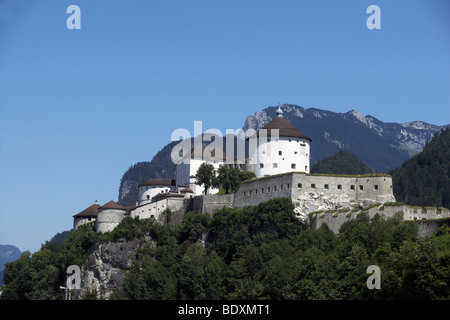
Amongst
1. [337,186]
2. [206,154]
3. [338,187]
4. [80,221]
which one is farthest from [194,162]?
[338,187]

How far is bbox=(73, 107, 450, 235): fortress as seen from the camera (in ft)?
257

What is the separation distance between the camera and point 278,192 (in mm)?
86562

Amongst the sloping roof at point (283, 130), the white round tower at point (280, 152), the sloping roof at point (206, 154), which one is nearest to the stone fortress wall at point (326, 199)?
the white round tower at point (280, 152)

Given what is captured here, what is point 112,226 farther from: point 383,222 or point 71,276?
point 383,222

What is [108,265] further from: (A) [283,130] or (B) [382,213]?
(B) [382,213]

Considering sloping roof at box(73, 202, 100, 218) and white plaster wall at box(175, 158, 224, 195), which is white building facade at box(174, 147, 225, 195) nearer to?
white plaster wall at box(175, 158, 224, 195)

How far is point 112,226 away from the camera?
10044cm

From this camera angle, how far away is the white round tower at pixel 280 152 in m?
97.7

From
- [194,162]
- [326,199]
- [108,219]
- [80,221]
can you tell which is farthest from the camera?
[80,221]

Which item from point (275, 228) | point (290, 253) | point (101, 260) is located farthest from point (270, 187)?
point (101, 260)

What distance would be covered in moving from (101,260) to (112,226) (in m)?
4.55

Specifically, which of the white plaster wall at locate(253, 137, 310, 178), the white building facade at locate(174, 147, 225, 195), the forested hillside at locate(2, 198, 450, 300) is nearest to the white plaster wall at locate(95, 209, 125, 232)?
the forested hillside at locate(2, 198, 450, 300)

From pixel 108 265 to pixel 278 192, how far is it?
25.2 metres
